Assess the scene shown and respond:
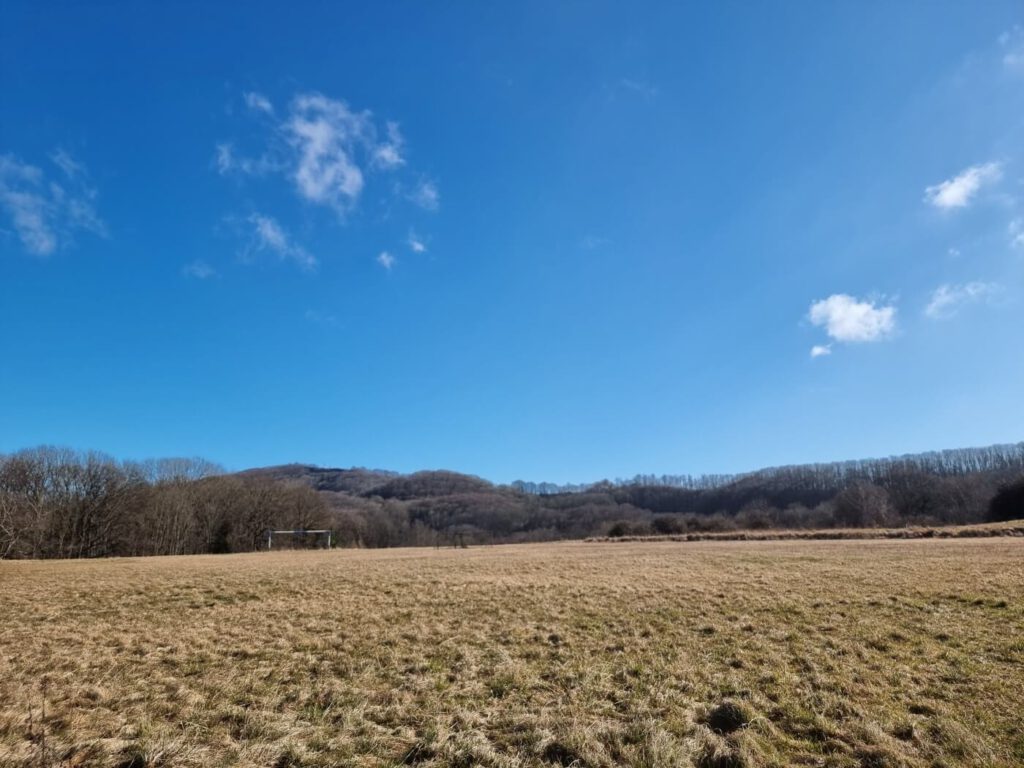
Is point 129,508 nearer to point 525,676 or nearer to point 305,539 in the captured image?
point 305,539

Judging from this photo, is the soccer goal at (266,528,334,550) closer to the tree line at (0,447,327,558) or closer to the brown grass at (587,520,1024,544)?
the tree line at (0,447,327,558)

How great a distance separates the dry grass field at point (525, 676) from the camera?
249 inches

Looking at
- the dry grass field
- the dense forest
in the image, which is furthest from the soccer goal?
the dry grass field

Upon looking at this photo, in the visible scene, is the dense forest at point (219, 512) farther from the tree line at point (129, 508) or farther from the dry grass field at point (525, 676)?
the dry grass field at point (525, 676)

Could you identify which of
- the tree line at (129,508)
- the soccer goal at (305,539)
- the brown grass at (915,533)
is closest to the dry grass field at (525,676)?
the brown grass at (915,533)

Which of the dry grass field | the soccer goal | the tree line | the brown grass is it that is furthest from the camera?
the soccer goal

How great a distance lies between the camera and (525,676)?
31.1ft

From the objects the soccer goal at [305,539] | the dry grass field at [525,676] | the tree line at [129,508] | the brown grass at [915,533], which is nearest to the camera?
the dry grass field at [525,676]

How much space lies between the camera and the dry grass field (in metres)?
6.33

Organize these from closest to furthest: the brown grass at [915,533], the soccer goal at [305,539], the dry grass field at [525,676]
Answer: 1. the dry grass field at [525,676]
2. the brown grass at [915,533]
3. the soccer goal at [305,539]

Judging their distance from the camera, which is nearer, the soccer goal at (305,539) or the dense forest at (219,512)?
the dense forest at (219,512)

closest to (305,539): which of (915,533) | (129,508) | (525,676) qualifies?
(129,508)

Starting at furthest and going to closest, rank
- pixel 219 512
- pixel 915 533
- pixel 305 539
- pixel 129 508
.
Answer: pixel 305 539 → pixel 219 512 → pixel 129 508 → pixel 915 533

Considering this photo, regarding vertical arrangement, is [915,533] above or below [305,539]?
below
